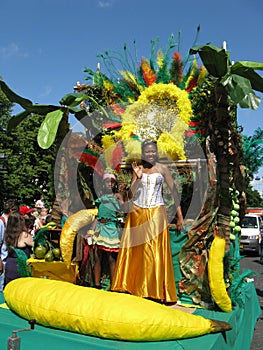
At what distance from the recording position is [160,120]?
4.39m

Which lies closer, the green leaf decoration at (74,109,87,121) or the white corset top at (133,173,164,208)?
the white corset top at (133,173,164,208)

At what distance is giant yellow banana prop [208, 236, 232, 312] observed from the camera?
10.4ft

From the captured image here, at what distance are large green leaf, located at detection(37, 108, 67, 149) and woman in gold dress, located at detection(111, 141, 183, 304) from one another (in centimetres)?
93

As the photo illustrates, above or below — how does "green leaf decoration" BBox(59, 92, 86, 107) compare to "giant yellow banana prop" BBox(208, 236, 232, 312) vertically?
above

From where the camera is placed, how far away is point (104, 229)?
3.91 m

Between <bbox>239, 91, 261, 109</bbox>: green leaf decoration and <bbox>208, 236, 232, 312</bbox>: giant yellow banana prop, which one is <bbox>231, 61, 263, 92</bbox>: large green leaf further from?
<bbox>208, 236, 232, 312</bbox>: giant yellow banana prop

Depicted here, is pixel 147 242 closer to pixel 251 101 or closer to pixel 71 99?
pixel 251 101

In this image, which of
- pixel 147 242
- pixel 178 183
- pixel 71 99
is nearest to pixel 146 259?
pixel 147 242

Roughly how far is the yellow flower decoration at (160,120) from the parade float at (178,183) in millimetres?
11

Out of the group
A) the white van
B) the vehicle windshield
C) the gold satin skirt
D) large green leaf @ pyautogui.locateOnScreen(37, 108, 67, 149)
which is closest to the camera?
the gold satin skirt

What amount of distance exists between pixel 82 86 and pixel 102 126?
700mm

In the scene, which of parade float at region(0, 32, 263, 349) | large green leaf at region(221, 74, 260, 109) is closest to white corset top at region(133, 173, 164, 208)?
parade float at region(0, 32, 263, 349)

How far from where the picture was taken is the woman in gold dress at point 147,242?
337 cm

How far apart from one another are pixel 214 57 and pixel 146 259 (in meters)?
1.76
